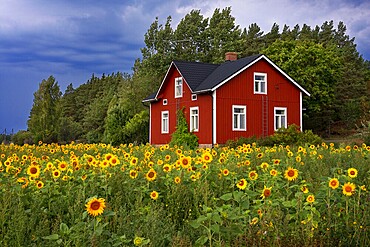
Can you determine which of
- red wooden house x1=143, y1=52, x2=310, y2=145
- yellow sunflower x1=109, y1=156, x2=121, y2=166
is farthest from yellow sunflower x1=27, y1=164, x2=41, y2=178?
red wooden house x1=143, y1=52, x2=310, y2=145

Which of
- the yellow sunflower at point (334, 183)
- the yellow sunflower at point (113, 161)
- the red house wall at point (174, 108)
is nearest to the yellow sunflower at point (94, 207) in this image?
the yellow sunflower at point (334, 183)

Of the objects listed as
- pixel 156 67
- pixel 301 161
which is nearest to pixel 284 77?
pixel 156 67

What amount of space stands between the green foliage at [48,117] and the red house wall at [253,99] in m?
21.6

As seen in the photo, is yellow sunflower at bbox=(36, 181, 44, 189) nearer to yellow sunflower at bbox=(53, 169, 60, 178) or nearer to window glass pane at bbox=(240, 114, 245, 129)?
yellow sunflower at bbox=(53, 169, 60, 178)

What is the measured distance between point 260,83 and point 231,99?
2.52 metres

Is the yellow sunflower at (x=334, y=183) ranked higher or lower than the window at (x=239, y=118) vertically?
lower

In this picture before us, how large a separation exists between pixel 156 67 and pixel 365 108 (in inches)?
867

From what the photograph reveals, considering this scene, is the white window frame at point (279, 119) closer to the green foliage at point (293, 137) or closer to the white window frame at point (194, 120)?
the white window frame at point (194, 120)

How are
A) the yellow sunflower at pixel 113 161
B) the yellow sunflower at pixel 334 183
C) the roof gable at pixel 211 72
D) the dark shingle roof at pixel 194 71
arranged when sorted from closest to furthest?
1. the yellow sunflower at pixel 334 183
2. the yellow sunflower at pixel 113 161
3. the roof gable at pixel 211 72
4. the dark shingle roof at pixel 194 71

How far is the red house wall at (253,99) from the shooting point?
2845 cm

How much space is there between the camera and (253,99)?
2989cm

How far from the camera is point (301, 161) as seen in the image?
304 inches

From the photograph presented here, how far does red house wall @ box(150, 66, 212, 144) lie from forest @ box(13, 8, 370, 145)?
6551 mm

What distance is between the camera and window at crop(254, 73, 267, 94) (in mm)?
30156
